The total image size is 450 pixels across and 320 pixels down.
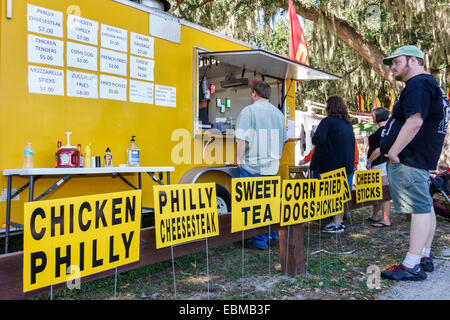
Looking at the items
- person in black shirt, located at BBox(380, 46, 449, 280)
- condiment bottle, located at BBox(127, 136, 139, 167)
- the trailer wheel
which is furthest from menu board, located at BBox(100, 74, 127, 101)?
person in black shirt, located at BBox(380, 46, 449, 280)

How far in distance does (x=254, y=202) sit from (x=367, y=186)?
1921 millimetres

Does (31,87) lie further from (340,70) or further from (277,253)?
(340,70)

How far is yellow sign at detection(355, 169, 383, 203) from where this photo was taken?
4137mm

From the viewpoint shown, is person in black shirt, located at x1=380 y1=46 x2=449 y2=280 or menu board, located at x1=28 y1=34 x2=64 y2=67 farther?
menu board, located at x1=28 y1=34 x2=64 y2=67

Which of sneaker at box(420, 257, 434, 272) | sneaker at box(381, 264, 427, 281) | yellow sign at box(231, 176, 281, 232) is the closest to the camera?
yellow sign at box(231, 176, 281, 232)

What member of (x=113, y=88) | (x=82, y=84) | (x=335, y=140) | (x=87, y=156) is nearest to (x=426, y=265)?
(x=335, y=140)

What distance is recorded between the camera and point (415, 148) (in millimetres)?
3162

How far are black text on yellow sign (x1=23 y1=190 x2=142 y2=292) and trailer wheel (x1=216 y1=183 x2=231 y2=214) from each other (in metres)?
2.57

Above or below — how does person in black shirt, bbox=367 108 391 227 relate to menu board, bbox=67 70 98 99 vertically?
below

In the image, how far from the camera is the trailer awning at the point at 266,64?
4840 mm

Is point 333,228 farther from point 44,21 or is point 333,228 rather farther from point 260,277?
point 44,21

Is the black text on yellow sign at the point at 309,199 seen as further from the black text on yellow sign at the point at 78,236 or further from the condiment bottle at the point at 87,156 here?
the condiment bottle at the point at 87,156

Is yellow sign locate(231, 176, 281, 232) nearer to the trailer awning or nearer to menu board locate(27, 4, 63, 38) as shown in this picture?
menu board locate(27, 4, 63, 38)
